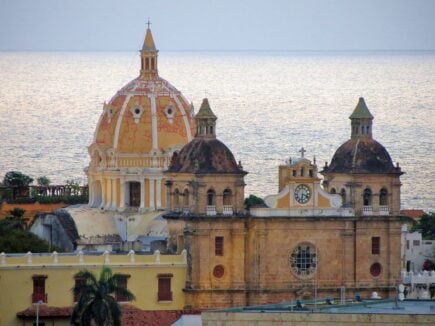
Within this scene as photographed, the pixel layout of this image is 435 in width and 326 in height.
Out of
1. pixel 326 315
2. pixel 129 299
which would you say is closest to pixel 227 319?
pixel 326 315

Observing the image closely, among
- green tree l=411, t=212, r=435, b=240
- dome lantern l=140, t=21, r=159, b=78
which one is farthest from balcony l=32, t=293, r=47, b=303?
green tree l=411, t=212, r=435, b=240

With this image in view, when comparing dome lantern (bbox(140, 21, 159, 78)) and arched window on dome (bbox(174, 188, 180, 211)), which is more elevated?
dome lantern (bbox(140, 21, 159, 78))

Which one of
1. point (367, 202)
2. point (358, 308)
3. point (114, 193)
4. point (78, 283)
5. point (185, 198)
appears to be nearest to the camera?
point (358, 308)

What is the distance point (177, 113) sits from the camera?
149125 millimetres

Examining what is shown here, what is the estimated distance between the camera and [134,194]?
149m

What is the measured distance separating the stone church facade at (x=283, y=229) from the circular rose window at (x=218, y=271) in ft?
0.13

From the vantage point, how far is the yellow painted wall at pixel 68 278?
131500mm

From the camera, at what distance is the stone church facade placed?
13425cm

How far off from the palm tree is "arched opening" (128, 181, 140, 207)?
25.1 metres

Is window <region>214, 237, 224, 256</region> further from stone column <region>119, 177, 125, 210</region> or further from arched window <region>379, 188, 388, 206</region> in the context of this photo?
stone column <region>119, 177, 125, 210</region>

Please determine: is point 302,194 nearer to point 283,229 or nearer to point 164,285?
point 283,229

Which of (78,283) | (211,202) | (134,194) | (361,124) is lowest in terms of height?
(78,283)

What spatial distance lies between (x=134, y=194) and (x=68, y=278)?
1715 centimetres

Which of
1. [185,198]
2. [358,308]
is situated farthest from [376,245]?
[358,308]
